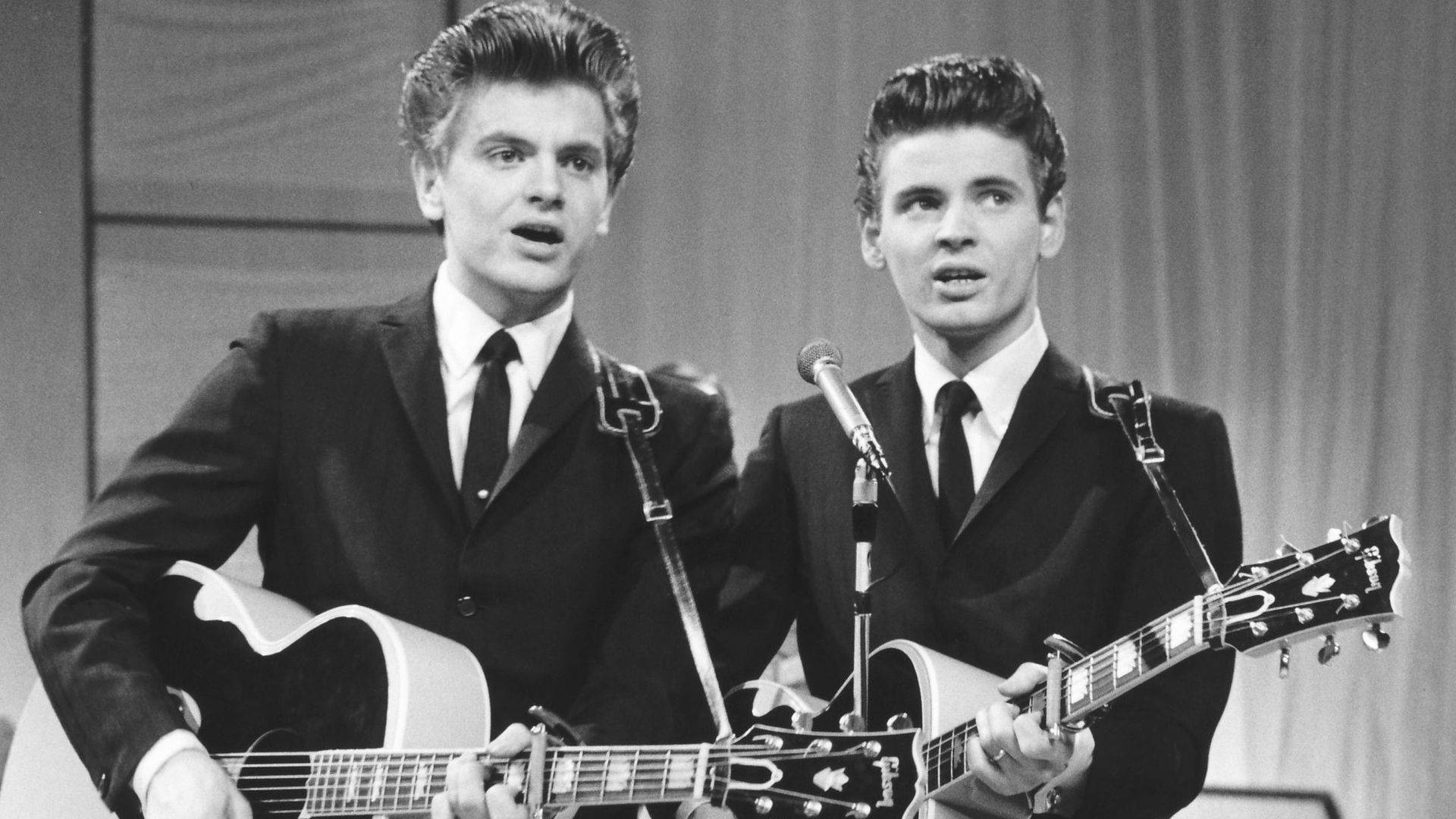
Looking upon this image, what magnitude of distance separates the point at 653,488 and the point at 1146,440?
85 cm

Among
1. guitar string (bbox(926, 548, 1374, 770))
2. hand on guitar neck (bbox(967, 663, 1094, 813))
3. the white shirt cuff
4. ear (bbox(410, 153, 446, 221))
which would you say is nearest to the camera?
guitar string (bbox(926, 548, 1374, 770))

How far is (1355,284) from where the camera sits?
18.7ft

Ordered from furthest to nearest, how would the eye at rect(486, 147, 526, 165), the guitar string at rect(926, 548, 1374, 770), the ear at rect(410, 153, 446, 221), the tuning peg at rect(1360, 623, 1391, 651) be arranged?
1. the ear at rect(410, 153, 446, 221)
2. the eye at rect(486, 147, 526, 165)
3. the guitar string at rect(926, 548, 1374, 770)
4. the tuning peg at rect(1360, 623, 1391, 651)

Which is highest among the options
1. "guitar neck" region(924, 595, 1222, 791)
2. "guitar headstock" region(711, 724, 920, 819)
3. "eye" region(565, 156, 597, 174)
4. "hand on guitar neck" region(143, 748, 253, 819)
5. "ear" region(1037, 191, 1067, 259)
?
"eye" region(565, 156, 597, 174)

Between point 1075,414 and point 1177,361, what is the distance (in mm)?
3114

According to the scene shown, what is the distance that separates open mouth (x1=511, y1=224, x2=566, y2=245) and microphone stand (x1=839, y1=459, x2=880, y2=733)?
714 millimetres

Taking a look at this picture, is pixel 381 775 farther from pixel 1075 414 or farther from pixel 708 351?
pixel 708 351

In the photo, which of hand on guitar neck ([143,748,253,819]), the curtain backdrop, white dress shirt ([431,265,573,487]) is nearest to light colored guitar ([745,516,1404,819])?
white dress shirt ([431,265,573,487])

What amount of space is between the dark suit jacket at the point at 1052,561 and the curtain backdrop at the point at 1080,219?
2.83m

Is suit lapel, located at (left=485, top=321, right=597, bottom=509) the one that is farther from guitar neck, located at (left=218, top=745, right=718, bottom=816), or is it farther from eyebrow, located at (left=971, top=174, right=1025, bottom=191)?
eyebrow, located at (left=971, top=174, right=1025, bottom=191)

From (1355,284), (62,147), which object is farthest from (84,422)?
(1355,284)

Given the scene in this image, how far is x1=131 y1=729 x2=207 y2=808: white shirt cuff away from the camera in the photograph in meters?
2.62

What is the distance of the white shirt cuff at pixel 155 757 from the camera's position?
8.61 ft

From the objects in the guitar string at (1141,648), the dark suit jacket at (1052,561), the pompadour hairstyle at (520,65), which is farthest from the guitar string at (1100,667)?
the pompadour hairstyle at (520,65)
